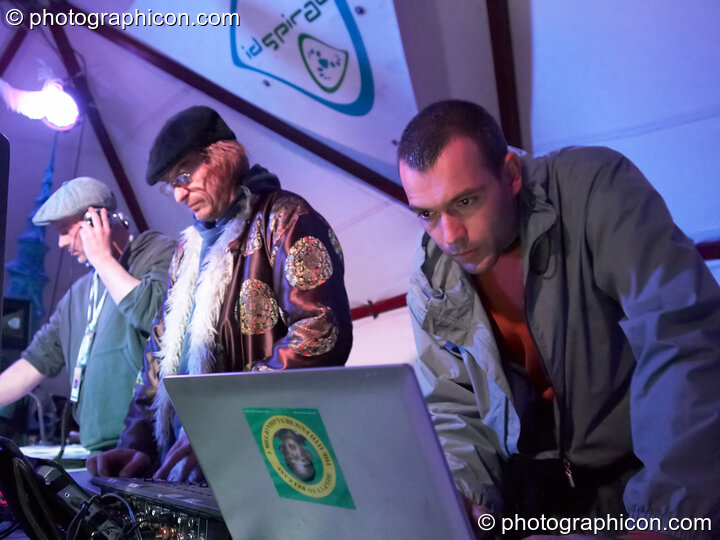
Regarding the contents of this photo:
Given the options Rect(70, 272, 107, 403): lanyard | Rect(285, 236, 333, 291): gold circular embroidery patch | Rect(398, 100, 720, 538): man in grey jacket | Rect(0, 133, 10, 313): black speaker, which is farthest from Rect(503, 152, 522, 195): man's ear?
Rect(70, 272, 107, 403): lanyard

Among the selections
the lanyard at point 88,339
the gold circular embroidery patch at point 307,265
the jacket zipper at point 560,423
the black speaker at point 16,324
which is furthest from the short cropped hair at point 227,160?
the black speaker at point 16,324

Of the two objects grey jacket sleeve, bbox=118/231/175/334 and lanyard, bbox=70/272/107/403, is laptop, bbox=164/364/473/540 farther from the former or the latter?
lanyard, bbox=70/272/107/403

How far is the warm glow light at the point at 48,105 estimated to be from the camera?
4.02 m

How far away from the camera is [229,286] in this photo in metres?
1.71

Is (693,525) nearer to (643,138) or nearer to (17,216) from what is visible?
(643,138)

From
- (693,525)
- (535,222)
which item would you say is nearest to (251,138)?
(535,222)

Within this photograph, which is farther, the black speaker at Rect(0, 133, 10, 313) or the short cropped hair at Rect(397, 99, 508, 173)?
the short cropped hair at Rect(397, 99, 508, 173)

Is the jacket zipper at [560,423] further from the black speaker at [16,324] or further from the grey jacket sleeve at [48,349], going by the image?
the black speaker at [16,324]

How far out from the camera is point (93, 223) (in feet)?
8.35

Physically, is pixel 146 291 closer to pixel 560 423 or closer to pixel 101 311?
pixel 101 311

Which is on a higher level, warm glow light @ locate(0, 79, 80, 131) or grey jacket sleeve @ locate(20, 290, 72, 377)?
warm glow light @ locate(0, 79, 80, 131)

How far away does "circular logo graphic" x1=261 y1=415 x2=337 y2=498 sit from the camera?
0.70 meters

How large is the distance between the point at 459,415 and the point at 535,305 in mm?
300

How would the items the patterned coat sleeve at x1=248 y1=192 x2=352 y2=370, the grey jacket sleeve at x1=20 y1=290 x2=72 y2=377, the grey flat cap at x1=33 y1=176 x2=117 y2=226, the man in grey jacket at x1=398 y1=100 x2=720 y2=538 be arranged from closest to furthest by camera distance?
the man in grey jacket at x1=398 y1=100 x2=720 y2=538, the patterned coat sleeve at x1=248 y1=192 x2=352 y2=370, the grey flat cap at x1=33 y1=176 x2=117 y2=226, the grey jacket sleeve at x1=20 y1=290 x2=72 y2=377
